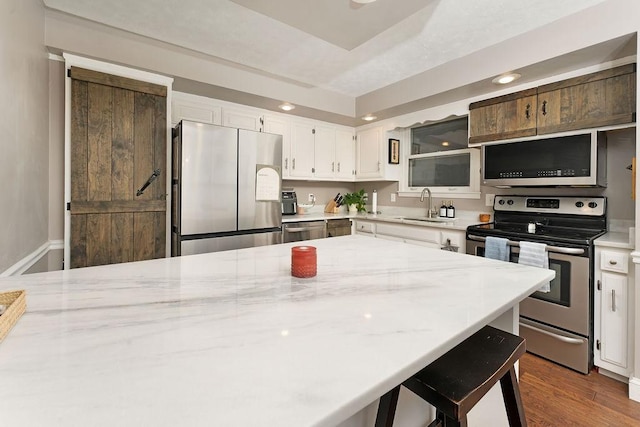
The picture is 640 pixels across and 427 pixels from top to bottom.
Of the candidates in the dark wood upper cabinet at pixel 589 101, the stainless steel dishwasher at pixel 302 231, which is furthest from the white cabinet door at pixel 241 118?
the dark wood upper cabinet at pixel 589 101

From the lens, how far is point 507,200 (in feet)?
9.45

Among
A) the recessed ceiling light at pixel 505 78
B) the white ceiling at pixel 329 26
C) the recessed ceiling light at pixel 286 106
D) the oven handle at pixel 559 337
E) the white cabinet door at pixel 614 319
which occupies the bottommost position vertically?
the oven handle at pixel 559 337

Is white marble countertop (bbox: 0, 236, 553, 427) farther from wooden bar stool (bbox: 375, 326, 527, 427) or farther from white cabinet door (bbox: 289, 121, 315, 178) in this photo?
white cabinet door (bbox: 289, 121, 315, 178)

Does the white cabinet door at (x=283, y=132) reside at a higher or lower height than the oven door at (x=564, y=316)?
higher

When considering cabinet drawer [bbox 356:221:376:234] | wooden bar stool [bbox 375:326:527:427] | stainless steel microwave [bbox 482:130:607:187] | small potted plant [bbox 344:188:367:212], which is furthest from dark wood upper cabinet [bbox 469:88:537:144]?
wooden bar stool [bbox 375:326:527:427]

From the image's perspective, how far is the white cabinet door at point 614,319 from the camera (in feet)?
6.28

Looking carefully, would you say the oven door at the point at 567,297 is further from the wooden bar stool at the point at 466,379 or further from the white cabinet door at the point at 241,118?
the white cabinet door at the point at 241,118

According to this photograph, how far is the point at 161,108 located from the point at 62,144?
2.47ft

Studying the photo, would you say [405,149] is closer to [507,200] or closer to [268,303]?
[507,200]

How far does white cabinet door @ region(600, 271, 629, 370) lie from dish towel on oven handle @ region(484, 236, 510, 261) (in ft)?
1.82

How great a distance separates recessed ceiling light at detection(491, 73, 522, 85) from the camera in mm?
2457

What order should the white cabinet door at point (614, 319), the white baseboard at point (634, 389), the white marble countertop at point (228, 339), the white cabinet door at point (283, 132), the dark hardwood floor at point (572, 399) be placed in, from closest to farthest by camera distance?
the white marble countertop at point (228, 339), the dark hardwood floor at point (572, 399), the white baseboard at point (634, 389), the white cabinet door at point (614, 319), the white cabinet door at point (283, 132)

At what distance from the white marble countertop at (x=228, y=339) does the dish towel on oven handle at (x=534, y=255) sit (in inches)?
42.7

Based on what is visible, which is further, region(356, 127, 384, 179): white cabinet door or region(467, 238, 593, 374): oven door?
region(356, 127, 384, 179): white cabinet door
